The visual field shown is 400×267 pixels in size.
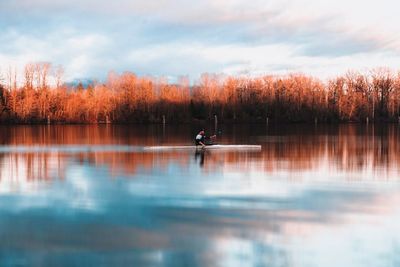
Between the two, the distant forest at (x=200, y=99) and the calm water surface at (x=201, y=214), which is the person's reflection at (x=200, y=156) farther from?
the distant forest at (x=200, y=99)

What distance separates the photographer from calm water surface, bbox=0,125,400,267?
339 inches

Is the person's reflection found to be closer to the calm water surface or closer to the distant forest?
the calm water surface

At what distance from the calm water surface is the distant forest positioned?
67215 mm

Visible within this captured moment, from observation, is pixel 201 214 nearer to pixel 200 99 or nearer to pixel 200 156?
pixel 200 156

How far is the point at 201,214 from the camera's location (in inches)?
456

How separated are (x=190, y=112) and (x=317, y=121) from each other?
2545 centimetres

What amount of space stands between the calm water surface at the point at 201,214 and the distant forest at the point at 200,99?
67215mm

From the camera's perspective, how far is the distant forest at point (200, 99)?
86.1 metres

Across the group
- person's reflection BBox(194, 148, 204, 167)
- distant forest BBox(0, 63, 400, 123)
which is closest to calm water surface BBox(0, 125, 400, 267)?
person's reflection BBox(194, 148, 204, 167)

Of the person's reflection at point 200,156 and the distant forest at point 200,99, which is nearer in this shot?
the person's reflection at point 200,156

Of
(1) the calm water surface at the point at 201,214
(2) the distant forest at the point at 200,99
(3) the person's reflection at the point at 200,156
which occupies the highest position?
(2) the distant forest at the point at 200,99

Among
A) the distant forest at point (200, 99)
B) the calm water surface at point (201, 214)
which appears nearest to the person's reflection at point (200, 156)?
the calm water surface at point (201, 214)

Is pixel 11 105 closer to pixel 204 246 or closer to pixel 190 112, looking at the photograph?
pixel 190 112

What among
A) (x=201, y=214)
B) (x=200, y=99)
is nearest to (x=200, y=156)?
(x=201, y=214)
